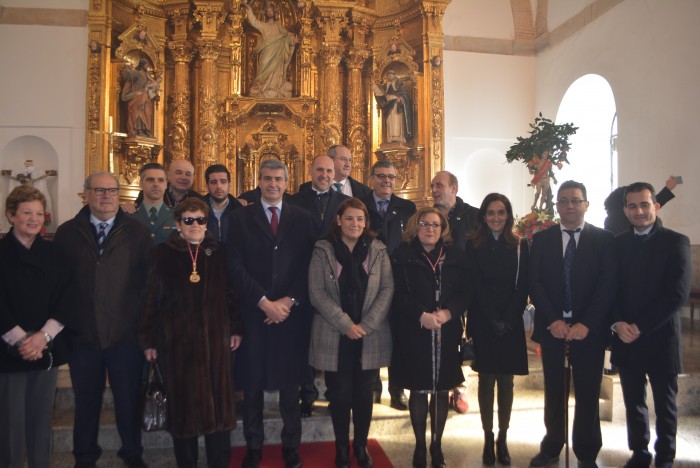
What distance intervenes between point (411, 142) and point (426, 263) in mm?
6424

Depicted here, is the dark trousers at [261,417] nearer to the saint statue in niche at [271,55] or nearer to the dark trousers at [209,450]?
the dark trousers at [209,450]

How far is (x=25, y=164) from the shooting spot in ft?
29.5

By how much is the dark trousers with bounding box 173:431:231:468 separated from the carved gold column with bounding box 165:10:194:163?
7.03 meters

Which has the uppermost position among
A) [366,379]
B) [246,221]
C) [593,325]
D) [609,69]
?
[609,69]

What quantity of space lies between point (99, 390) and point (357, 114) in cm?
733

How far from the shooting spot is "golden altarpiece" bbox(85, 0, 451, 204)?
30.3ft

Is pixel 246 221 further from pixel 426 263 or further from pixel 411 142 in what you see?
pixel 411 142

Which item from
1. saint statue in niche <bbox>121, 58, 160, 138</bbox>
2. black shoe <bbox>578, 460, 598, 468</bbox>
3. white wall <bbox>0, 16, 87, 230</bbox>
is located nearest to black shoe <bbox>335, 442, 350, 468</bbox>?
black shoe <bbox>578, 460, 598, 468</bbox>

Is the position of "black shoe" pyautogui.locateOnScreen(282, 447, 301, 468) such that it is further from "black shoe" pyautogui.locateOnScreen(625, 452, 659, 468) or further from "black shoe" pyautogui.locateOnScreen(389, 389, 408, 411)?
"black shoe" pyautogui.locateOnScreen(625, 452, 659, 468)

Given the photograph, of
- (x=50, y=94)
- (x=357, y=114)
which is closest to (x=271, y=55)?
(x=357, y=114)

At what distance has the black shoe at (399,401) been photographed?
438 cm

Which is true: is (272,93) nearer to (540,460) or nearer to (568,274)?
(568,274)

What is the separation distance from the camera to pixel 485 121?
33.6ft

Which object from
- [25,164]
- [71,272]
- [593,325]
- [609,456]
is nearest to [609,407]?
[609,456]
